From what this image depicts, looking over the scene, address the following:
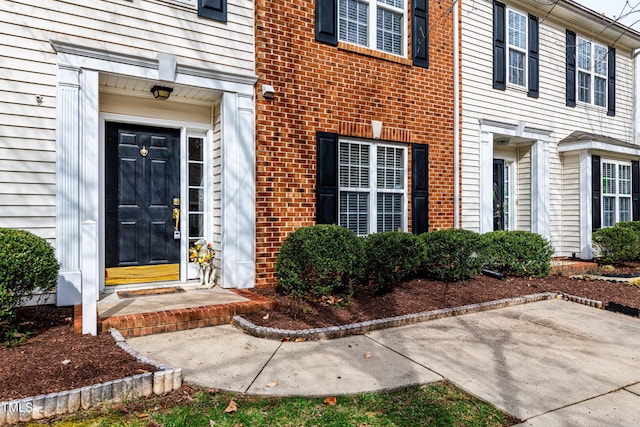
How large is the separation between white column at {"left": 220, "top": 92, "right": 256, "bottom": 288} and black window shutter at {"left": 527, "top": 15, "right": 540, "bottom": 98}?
258 inches

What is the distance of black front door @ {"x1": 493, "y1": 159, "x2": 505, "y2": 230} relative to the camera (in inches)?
348

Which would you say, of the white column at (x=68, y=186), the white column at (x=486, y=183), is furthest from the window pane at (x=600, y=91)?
the white column at (x=68, y=186)

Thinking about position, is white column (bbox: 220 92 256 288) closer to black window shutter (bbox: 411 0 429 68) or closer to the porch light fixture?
the porch light fixture

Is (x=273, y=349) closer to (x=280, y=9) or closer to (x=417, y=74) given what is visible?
(x=280, y=9)

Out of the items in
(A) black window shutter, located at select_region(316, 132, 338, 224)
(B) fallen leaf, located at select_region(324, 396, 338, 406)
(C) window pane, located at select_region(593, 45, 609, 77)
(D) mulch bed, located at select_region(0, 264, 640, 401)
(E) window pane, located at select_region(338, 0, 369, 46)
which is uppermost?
(C) window pane, located at select_region(593, 45, 609, 77)

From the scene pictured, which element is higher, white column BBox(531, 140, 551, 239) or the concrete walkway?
white column BBox(531, 140, 551, 239)

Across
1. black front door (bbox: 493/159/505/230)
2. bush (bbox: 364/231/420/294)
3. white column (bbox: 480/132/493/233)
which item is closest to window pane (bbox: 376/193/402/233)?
bush (bbox: 364/231/420/294)

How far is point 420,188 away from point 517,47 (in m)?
4.21

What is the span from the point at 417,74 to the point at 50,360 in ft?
21.3

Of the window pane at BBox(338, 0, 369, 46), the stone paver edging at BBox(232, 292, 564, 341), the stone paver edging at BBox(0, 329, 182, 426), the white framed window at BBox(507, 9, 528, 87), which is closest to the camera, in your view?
the stone paver edging at BBox(0, 329, 182, 426)

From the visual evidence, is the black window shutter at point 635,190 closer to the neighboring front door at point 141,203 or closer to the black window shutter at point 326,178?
the black window shutter at point 326,178

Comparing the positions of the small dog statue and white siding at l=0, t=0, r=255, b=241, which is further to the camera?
the small dog statue

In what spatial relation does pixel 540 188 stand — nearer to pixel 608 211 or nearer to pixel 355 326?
pixel 608 211

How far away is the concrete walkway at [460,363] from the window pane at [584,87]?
24.5 ft
